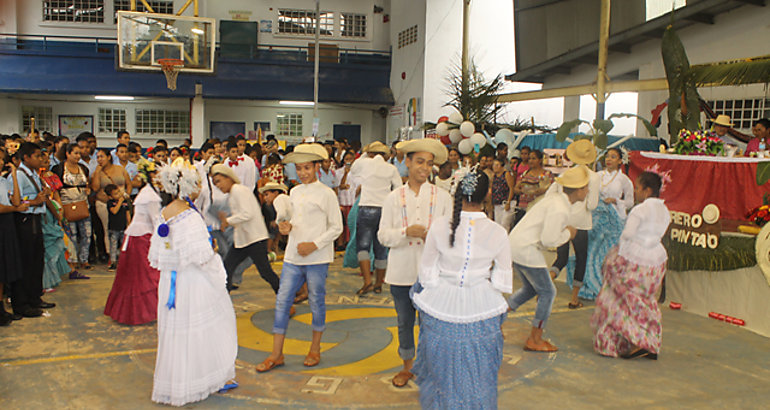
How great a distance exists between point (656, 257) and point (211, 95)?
18.7 m

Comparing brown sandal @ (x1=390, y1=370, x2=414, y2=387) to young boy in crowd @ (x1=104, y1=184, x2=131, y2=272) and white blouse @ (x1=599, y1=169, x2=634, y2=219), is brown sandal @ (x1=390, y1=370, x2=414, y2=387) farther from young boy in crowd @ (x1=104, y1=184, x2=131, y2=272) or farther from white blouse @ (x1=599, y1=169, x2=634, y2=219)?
young boy in crowd @ (x1=104, y1=184, x2=131, y2=272)

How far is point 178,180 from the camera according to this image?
4477mm

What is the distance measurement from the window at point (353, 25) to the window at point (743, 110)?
1548cm

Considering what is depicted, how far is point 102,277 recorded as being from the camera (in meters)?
8.45

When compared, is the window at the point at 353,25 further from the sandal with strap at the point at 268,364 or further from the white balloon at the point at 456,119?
the sandal with strap at the point at 268,364

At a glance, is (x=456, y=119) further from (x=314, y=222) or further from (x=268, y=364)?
(x=268, y=364)

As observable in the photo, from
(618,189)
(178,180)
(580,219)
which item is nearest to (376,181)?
(580,219)

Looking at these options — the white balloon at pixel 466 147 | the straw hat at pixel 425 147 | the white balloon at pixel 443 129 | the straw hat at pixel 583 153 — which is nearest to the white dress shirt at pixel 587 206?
the straw hat at pixel 583 153

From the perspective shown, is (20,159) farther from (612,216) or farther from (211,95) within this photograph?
(211,95)

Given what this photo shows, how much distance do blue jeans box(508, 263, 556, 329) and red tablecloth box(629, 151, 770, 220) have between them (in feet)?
8.65

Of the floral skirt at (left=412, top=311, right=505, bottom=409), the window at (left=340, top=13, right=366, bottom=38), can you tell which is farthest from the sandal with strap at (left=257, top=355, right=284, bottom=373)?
the window at (left=340, top=13, right=366, bottom=38)

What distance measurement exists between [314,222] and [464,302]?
75.5 inches

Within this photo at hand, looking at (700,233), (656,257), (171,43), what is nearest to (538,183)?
(700,233)

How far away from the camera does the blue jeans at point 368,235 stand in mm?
7664
